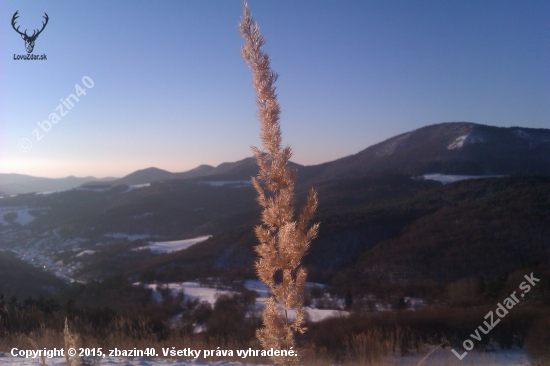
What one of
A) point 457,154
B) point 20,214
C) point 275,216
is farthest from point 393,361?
point 457,154

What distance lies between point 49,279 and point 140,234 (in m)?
23.1

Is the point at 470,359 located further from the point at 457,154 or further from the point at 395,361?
the point at 457,154

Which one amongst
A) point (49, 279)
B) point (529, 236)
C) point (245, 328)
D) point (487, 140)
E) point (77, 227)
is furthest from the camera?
point (487, 140)

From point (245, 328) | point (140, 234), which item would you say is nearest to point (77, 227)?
point (140, 234)

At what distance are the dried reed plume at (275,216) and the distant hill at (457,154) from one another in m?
47.4

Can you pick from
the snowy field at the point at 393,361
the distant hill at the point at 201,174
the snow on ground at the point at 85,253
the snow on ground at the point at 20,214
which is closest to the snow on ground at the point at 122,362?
the snowy field at the point at 393,361

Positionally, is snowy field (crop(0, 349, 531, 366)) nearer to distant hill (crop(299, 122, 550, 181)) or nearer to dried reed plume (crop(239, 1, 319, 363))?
dried reed plume (crop(239, 1, 319, 363))

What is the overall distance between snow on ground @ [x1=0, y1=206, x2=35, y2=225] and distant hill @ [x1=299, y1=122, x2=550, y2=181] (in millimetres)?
35917

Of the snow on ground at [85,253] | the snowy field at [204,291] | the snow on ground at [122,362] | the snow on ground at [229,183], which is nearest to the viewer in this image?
the snow on ground at [122,362]

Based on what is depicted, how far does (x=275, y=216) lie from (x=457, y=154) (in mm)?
58367

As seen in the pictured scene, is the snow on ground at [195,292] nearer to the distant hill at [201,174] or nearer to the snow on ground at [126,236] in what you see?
the snow on ground at [126,236]

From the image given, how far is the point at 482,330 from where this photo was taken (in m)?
7.19

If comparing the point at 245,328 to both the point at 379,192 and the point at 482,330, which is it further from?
the point at 379,192

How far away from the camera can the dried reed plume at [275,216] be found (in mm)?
2912
